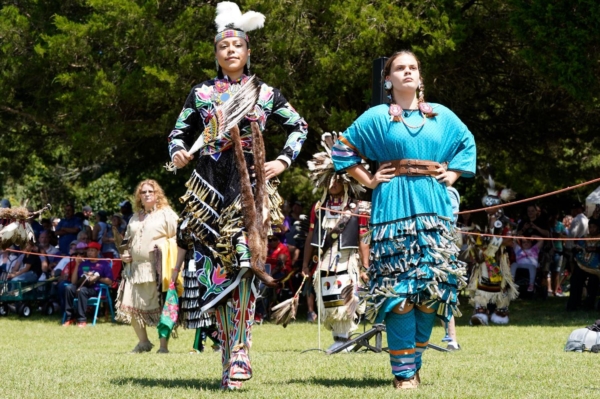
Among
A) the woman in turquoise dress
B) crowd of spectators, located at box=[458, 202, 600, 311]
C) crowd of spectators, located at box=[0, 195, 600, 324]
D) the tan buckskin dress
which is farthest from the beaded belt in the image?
crowd of spectators, located at box=[0, 195, 600, 324]

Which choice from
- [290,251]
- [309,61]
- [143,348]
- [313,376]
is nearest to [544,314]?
[290,251]

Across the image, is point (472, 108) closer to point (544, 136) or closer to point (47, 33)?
point (544, 136)

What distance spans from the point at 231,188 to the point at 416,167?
1098 mm

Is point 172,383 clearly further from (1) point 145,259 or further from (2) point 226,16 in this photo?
(1) point 145,259

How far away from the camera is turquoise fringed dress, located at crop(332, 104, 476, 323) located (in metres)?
5.54

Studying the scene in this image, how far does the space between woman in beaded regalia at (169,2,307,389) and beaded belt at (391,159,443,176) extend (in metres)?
0.71

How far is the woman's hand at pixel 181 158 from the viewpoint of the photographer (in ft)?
19.0

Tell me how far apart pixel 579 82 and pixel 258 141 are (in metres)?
8.70

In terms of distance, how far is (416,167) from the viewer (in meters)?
5.61

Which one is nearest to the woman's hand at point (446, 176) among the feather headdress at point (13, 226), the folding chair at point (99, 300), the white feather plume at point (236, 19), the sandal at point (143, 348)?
the white feather plume at point (236, 19)

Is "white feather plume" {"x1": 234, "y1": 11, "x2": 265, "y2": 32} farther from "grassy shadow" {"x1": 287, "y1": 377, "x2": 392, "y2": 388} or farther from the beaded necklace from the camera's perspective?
"grassy shadow" {"x1": 287, "y1": 377, "x2": 392, "y2": 388}

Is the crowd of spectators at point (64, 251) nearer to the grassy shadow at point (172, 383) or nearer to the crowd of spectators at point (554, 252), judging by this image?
the crowd of spectators at point (554, 252)

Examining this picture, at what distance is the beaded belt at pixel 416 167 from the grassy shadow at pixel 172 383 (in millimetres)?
1675

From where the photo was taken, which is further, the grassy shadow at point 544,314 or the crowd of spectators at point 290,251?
the crowd of spectators at point 290,251
